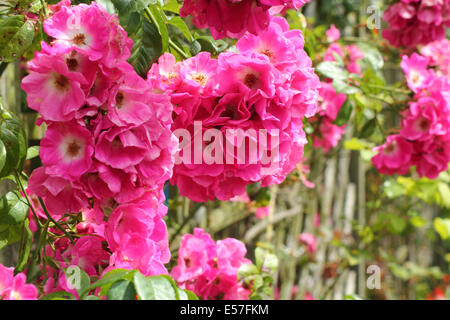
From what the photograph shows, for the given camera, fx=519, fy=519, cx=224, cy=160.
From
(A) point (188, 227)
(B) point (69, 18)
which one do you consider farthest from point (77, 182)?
(A) point (188, 227)

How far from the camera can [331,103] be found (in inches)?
60.1

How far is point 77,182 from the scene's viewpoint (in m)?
0.63

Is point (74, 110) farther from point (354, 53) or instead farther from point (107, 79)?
point (354, 53)

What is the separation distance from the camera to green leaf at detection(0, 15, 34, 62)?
72cm

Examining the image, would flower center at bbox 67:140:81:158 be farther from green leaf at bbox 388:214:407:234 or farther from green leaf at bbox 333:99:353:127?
green leaf at bbox 388:214:407:234

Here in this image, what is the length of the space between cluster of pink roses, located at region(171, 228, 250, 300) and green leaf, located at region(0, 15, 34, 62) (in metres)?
0.55

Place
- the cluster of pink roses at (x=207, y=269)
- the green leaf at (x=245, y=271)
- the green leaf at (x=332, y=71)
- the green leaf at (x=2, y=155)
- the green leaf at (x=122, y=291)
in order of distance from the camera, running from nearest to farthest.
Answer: the green leaf at (x=122, y=291)
the green leaf at (x=2, y=155)
the cluster of pink roses at (x=207, y=269)
the green leaf at (x=245, y=271)
the green leaf at (x=332, y=71)

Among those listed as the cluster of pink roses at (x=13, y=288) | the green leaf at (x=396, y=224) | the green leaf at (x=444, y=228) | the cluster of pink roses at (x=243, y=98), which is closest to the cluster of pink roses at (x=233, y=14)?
the cluster of pink roses at (x=243, y=98)

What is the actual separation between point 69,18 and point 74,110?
4.7 inches

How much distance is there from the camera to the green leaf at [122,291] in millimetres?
537

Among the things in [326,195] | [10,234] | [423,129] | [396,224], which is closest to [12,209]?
[10,234]

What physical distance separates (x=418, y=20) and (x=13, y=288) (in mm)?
1484

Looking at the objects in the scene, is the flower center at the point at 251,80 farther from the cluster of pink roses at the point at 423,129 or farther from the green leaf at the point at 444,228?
the green leaf at the point at 444,228

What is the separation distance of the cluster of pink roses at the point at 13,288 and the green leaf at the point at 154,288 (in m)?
0.16
